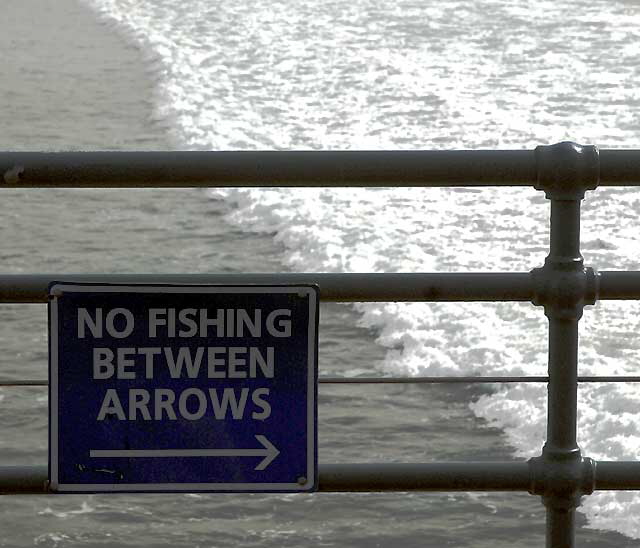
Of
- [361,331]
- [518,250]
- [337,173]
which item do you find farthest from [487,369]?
[337,173]

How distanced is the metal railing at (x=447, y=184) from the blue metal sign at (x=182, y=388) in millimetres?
37

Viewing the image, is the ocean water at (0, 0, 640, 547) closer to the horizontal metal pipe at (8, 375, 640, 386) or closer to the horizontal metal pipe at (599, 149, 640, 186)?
the horizontal metal pipe at (8, 375, 640, 386)

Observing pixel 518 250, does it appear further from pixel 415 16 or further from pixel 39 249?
pixel 415 16

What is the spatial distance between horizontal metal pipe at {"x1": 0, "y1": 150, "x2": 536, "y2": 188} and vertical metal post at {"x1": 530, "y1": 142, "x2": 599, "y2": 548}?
52mm

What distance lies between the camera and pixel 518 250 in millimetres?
8883

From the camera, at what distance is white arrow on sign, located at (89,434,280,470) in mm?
2158

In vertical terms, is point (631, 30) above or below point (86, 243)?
above

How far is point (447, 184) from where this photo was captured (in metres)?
2.11

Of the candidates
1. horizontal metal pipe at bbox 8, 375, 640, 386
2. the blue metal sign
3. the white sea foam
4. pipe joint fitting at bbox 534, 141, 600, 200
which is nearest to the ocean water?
the white sea foam

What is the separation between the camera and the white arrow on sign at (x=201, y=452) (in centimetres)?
216

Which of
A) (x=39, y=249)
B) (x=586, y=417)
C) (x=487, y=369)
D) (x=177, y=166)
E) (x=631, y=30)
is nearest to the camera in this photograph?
(x=177, y=166)

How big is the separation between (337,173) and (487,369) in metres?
4.73

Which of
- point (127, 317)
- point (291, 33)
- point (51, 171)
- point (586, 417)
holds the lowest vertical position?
point (586, 417)

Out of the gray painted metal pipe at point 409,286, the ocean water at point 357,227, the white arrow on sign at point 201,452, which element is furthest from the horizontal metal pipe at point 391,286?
the ocean water at point 357,227
